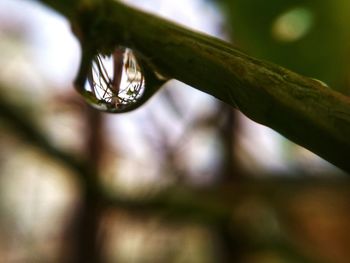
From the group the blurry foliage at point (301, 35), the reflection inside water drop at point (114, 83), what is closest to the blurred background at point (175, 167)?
the blurry foliage at point (301, 35)

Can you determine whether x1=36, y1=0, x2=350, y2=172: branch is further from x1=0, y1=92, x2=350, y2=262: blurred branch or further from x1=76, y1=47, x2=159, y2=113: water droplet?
x1=0, y1=92, x2=350, y2=262: blurred branch

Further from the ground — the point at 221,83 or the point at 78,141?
the point at 78,141

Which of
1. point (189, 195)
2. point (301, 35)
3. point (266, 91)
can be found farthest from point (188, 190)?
point (266, 91)

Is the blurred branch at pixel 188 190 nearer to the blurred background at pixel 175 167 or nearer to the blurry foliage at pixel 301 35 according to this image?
the blurred background at pixel 175 167

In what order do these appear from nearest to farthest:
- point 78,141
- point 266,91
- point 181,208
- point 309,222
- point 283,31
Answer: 1. point 266,91
2. point 283,31
3. point 181,208
4. point 78,141
5. point 309,222

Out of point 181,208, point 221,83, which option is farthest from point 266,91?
point 181,208

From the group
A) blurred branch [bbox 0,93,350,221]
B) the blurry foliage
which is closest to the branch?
the blurry foliage

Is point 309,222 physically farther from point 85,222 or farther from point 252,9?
point 252,9
